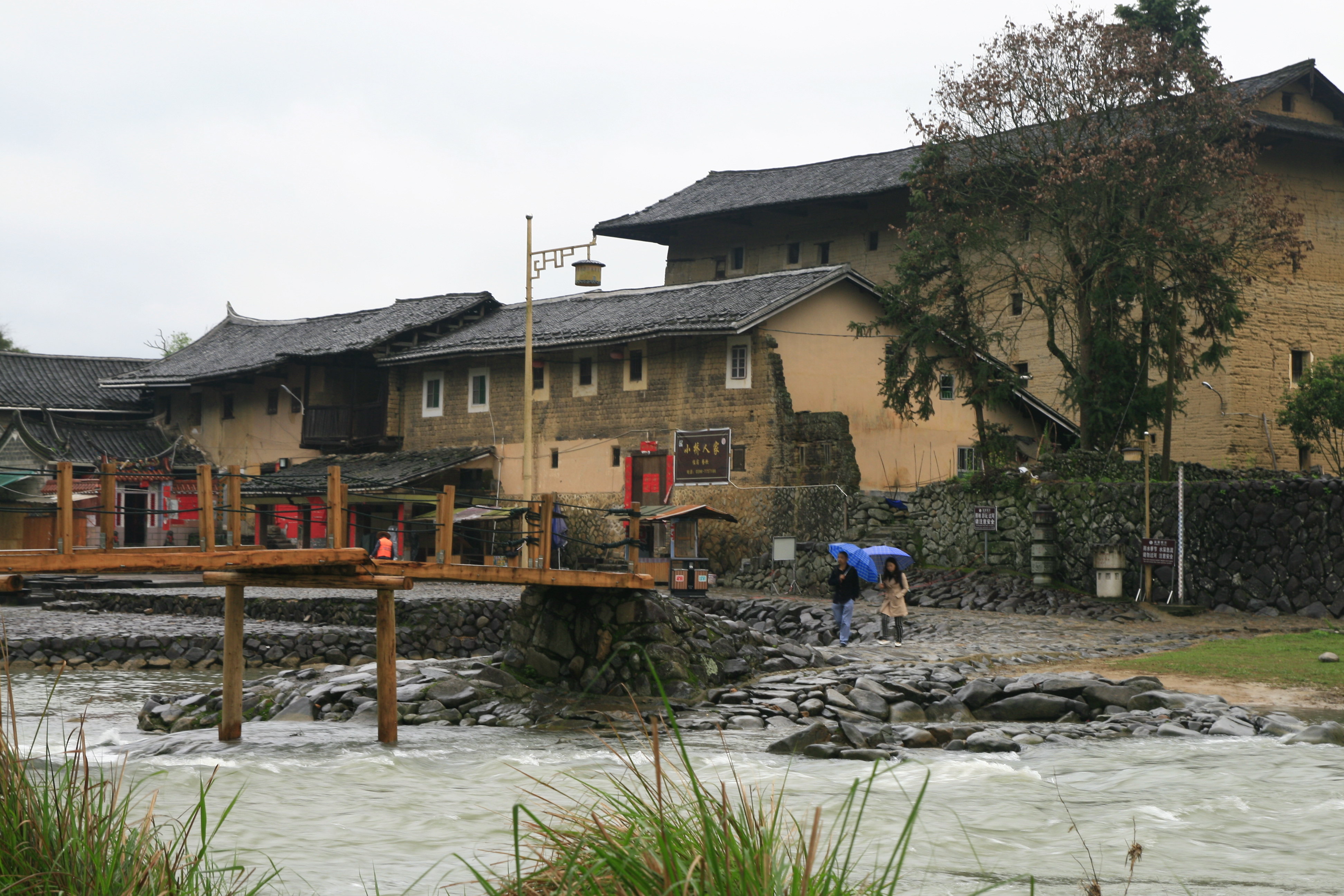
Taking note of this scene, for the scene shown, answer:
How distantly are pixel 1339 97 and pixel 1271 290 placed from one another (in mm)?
5414

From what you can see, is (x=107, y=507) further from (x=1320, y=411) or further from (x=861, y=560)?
(x=1320, y=411)

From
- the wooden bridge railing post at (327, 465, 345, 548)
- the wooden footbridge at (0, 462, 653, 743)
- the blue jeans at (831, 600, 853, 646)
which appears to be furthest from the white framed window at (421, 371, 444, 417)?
the wooden bridge railing post at (327, 465, 345, 548)

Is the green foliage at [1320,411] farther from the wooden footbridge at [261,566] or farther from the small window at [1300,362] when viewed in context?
the wooden footbridge at [261,566]

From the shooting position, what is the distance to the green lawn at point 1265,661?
15273 millimetres

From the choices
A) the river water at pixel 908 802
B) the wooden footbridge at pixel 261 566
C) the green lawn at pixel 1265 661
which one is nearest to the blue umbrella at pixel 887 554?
the green lawn at pixel 1265 661

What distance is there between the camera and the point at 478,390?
35.7 m

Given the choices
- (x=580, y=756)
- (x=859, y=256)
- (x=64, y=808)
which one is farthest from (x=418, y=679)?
(x=859, y=256)

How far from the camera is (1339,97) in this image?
3388 cm

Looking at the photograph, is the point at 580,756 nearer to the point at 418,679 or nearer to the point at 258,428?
the point at 418,679

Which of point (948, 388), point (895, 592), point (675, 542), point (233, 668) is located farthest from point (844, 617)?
point (948, 388)

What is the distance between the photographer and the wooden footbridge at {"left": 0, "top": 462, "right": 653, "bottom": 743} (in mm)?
10266

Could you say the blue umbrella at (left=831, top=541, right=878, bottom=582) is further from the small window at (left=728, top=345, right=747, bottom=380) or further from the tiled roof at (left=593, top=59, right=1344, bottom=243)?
the tiled roof at (left=593, top=59, right=1344, bottom=243)

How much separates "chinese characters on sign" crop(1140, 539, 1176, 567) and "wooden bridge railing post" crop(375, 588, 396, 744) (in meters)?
13.8

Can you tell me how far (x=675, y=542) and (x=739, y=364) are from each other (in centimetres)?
452
